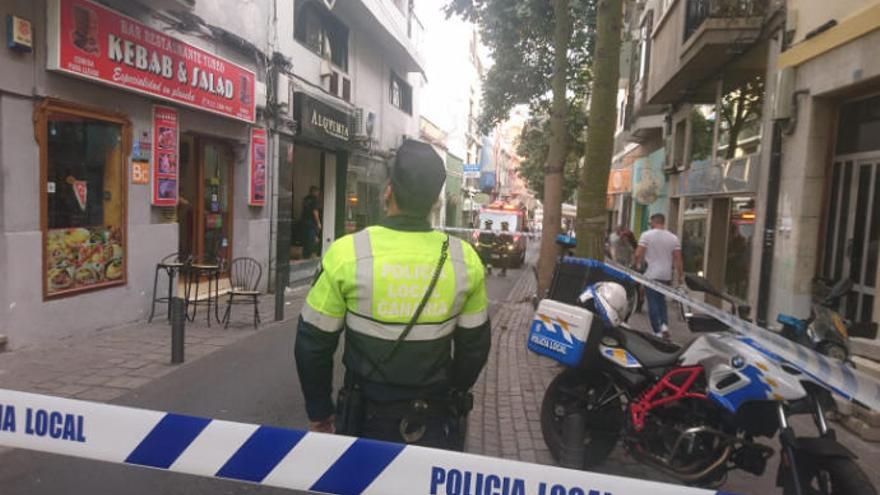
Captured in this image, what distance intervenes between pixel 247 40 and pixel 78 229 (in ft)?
15.9

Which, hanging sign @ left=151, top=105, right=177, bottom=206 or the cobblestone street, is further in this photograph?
hanging sign @ left=151, top=105, right=177, bottom=206

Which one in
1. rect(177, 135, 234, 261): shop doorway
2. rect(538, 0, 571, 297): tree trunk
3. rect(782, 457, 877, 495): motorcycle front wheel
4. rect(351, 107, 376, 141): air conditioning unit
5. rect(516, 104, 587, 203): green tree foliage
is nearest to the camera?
rect(782, 457, 877, 495): motorcycle front wheel

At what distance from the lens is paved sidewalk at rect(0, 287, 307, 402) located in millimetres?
5328

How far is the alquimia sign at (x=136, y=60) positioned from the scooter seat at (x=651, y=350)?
21.0 ft

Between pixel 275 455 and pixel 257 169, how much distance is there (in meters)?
9.62

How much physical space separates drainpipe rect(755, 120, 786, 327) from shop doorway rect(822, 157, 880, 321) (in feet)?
3.30

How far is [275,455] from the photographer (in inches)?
79.9

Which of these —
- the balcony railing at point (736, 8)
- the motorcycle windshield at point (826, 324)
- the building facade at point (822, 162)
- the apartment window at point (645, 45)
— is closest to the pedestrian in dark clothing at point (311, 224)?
the balcony railing at point (736, 8)

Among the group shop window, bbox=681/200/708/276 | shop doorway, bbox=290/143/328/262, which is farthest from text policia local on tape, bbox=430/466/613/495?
shop window, bbox=681/200/708/276

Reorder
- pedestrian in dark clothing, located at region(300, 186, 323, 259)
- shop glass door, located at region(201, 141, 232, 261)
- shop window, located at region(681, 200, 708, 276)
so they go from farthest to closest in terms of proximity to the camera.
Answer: pedestrian in dark clothing, located at region(300, 186, 323, 259) → shop window, located at region(681, 200, 708, 276) → shop glass door, located at region(201, 141, 232, 261)

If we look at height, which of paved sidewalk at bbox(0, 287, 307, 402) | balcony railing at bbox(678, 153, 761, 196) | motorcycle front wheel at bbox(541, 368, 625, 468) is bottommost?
paved sidewalk at bbox(0, 287, 307, 402)

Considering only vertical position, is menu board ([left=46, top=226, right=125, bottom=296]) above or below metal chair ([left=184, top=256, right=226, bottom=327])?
above

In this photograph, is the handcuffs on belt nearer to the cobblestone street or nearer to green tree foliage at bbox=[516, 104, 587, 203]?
the cobblestone street

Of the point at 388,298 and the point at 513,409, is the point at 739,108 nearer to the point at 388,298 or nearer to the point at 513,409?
the point at 513,409
